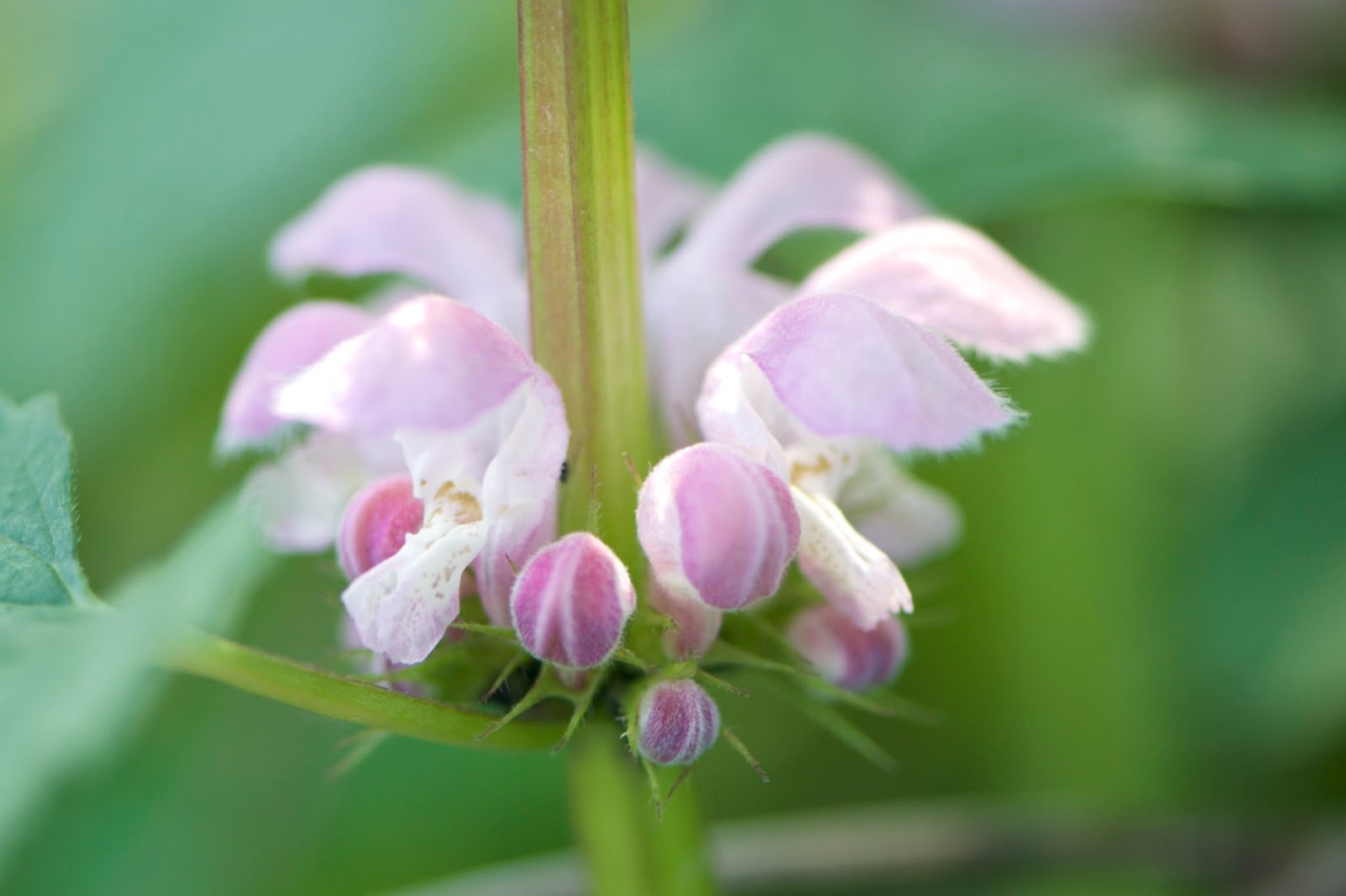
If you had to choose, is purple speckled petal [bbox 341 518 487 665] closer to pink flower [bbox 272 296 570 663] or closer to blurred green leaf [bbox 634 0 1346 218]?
pink flower [bbox 272 296 570 663]

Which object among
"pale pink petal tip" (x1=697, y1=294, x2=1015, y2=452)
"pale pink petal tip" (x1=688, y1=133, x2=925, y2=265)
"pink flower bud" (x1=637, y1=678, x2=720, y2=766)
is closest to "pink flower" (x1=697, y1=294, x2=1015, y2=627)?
"pale pink petal tip" (x1=697, y1=294, x2=1015, y2=452)

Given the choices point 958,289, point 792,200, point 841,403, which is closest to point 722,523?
point 841,403

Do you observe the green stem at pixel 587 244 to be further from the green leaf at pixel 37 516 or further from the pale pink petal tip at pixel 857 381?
the green leaf at pixel 37 516

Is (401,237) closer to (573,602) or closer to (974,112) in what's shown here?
(573,602)

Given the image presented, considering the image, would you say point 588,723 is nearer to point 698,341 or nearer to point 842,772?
point 698,341

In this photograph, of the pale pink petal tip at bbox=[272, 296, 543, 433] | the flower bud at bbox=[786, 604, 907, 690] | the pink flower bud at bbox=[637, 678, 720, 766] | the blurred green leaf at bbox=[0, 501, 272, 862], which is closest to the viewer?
the blurred green leaf at bbox=[0, 501, 272, 862]

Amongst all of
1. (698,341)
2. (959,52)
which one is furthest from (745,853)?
(959,52)
